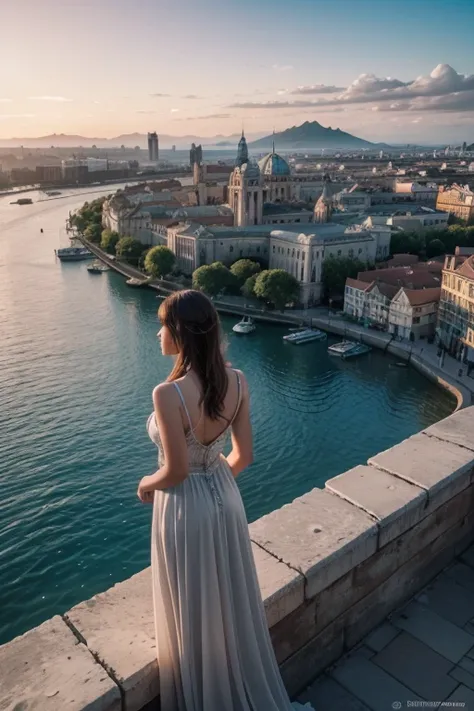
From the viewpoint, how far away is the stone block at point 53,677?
106 cm

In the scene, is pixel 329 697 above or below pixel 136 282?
above

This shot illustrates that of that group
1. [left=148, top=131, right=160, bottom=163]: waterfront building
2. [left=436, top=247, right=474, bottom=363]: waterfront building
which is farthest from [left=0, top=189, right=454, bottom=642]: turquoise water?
[left=148, top=131, right=160, bottom=163]: waterfront building

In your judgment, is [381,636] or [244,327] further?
[244,327]

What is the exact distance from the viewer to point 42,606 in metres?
6.95

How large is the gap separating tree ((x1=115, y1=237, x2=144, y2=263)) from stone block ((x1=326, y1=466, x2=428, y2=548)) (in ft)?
90.9

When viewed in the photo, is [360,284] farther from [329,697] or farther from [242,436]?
[242,436]

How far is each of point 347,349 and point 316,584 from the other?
51.6 feet

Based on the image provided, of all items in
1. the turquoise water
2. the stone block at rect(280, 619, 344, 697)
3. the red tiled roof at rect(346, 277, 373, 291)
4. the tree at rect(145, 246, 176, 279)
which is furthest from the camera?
the tree at rect(145, 246, 176, 279)

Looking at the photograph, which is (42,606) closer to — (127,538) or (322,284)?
(127,538)

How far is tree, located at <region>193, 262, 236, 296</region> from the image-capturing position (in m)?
22.7

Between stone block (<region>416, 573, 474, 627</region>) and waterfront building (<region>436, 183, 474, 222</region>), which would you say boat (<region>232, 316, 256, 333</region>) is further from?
waterfront building (<region>436, 183, 474, 222</region>)

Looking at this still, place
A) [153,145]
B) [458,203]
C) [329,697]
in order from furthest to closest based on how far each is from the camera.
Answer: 1. [153,145]
2. [458,203]
3. [329,697]

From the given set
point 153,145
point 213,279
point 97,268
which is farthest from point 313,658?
point 153,145

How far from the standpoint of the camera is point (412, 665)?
149cm
